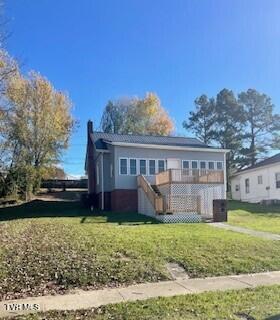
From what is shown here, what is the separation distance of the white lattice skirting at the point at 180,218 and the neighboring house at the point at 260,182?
15.0 metres

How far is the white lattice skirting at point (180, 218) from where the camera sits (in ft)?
67.4

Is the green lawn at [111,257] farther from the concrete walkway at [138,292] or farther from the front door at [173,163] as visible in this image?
the front door at [173,163]

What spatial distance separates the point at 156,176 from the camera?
25.4m

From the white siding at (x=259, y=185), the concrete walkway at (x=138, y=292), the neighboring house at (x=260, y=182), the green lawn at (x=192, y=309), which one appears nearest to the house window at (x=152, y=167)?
the neighboring house at (x=260, y=182)

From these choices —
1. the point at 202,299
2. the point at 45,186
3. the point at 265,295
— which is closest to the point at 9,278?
the point at 202,299

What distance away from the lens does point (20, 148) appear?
120ft

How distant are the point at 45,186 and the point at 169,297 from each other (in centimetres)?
3981

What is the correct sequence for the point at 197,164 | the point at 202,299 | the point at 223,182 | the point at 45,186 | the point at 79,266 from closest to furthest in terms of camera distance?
the point at 202,299, the point at 79,266, the point at 223,182, the point at 197,164, the point at 45,186

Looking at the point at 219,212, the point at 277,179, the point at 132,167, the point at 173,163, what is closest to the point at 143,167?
the point at 132,167

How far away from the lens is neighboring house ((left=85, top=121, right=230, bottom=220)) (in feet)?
72.3

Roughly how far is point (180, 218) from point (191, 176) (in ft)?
9.14

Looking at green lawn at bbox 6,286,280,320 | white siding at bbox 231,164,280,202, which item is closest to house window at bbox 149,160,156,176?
white siding at bbox 231,164,280,202

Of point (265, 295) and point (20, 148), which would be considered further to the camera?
point (20, 148)

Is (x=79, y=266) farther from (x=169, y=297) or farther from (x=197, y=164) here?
(x=197, y=164)
